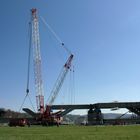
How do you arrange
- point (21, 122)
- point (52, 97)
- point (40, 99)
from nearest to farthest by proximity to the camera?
point (21, 122) < point (40, 99) < point (52, 97)

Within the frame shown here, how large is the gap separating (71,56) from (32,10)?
109 feet

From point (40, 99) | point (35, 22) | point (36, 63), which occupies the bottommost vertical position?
point (40, 99)

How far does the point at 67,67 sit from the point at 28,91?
24.9 m

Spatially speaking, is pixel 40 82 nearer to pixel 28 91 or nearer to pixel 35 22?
pixel 28 91

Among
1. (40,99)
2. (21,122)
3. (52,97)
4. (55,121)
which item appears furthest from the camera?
(52,97)

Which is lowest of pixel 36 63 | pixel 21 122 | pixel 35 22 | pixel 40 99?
pixel 21 122

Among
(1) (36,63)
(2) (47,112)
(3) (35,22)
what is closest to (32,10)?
(3) (35,22)

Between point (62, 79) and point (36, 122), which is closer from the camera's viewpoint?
point (36, 122)

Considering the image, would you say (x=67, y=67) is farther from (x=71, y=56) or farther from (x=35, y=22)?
(x=35, y=22)

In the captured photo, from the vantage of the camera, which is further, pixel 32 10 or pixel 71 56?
pixel 71 56

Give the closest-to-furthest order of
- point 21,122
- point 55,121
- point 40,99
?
A: point 21,122 < point 55,121 < point 40,99

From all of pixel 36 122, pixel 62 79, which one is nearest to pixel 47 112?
pixel 36 122

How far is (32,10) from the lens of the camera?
17075 cm

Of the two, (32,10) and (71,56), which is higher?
(32,10)
